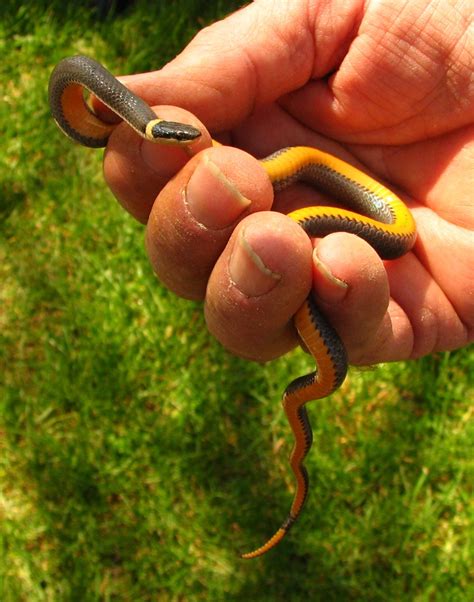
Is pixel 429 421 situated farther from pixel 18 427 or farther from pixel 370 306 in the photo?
pixel 18 427

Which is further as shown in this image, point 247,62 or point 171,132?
point 247,62

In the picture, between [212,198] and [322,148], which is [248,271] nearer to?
[212,198]

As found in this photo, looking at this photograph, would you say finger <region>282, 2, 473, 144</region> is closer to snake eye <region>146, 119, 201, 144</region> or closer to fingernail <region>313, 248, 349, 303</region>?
snake eye <region>146, 119, 201, 144</region>

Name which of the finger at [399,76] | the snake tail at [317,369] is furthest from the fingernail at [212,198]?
the finger at [399,76]

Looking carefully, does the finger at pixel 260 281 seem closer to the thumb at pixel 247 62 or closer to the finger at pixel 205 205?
the finger at pixel 205 205

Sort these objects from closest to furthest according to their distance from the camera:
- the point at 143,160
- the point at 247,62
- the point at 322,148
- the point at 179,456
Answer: the point at 143,160, the point at 247,62, the point at 322,148, the point at 179,456

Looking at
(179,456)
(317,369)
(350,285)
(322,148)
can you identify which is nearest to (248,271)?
(350,285)
